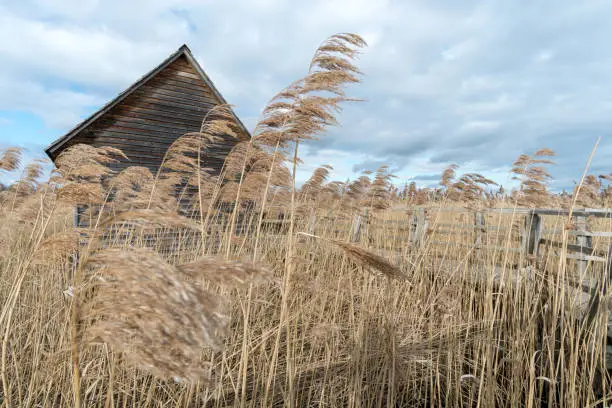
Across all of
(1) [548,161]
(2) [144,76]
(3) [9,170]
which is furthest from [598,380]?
(2) [144,76]

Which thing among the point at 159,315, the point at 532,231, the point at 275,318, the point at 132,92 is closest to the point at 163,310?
the point at 159,315

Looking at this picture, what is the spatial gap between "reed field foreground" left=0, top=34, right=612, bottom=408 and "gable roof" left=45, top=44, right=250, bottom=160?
3330 millimetres

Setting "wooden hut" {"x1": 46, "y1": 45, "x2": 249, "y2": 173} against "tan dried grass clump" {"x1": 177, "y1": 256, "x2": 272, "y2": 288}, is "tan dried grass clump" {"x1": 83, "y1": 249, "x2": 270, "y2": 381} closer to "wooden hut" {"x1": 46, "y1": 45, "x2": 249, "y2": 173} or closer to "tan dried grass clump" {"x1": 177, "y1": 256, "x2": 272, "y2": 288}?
"tan dried grass clump" {"x1": 177, "y1": 256, "x2": 272, "y2": 288}

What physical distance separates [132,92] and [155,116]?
2.94 feet

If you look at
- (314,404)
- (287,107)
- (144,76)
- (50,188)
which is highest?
(144,76)

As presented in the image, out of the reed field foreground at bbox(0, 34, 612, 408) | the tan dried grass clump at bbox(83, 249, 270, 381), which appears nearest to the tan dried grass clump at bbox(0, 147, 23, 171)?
the reed field foreground at bbox(0, 34, 612, 408)

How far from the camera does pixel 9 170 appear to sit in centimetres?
647

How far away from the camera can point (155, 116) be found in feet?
37.2

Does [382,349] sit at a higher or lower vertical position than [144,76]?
lower

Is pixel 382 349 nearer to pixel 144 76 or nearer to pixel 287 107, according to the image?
pixel 287 107

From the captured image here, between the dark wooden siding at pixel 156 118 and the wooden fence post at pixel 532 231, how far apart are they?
919 centimetres

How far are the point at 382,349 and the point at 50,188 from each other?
11.8ft

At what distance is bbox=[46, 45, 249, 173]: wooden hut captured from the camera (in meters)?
10.5

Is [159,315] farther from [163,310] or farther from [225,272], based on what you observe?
[225,272]
